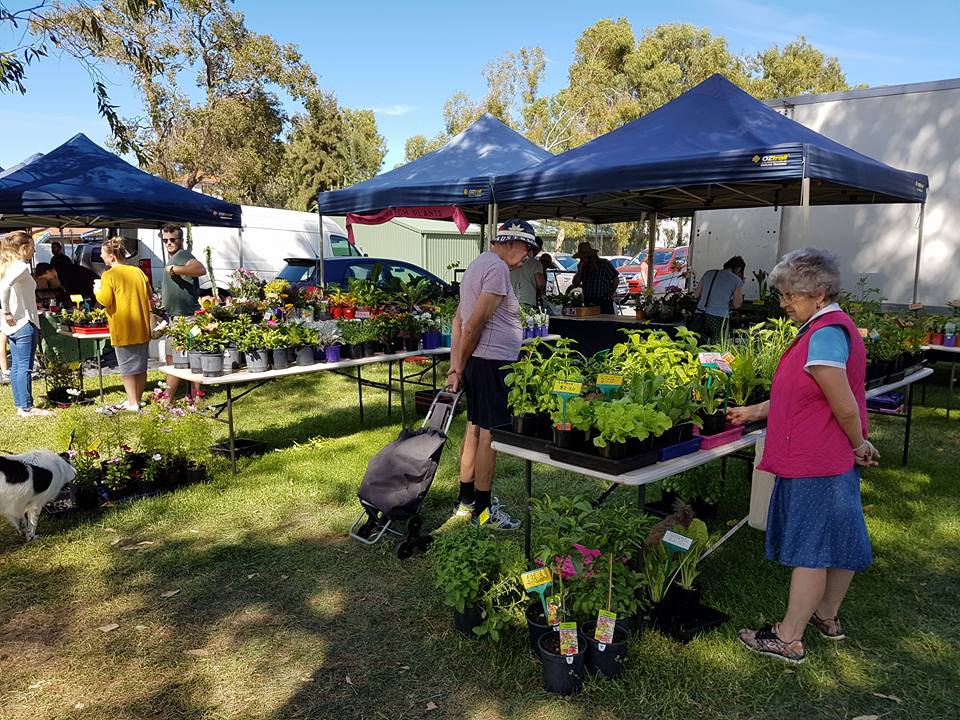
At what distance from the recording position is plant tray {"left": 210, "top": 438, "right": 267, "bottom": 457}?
5.55 m

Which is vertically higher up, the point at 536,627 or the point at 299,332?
the point at 299,332

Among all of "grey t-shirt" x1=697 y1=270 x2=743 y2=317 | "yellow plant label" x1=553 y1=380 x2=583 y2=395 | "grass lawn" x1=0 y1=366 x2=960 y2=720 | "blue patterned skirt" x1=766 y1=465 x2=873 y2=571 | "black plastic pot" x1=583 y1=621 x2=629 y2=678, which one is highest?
"grey t-shirt" x1=697 y1=270 x2=743 y2=317

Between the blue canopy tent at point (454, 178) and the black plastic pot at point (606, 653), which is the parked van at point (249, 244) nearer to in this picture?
the blue canopy tent at point (454, 178)

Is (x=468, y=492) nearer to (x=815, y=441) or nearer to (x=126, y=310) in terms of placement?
(x=815, y=441)

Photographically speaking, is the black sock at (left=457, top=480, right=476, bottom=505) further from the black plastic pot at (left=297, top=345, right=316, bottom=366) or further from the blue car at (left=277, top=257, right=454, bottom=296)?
the blue car at (left=277, top=257, right=454, bottom=296)

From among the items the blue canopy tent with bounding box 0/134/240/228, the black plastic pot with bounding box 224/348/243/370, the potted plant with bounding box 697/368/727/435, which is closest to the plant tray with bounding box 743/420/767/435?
the potted plant with bounding box 697/368/727/435

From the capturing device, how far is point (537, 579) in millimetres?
2566

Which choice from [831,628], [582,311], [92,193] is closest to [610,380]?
[831,628]

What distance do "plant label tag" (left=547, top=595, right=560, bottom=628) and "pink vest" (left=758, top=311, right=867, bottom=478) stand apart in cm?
99

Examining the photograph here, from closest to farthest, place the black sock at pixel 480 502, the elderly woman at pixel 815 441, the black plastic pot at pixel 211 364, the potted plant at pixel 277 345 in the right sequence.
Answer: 1. the elderly woman at pixel 815 441
2. the black sock at pixel 480 502
3. the black plastic pot at pixel 211 364
4. the potted plant at pixel 277 345

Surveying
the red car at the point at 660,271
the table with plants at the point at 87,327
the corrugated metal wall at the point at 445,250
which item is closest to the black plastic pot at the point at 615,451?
the table with plants at the point at 87,327

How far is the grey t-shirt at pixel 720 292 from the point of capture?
25.2ft

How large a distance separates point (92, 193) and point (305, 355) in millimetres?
4598

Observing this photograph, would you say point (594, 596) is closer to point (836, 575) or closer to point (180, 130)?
point (836, 575)
